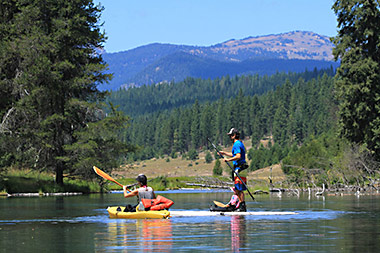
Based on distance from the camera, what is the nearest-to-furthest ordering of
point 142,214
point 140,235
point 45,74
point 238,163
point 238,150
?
point 140,235, point 142,214, point 238,150, point 238,163, point 45,74

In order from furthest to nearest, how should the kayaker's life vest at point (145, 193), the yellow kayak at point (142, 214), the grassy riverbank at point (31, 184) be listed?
the grassy riverbank at point (31, 184) → the kayaker's life vest at point (145, 193) → the yellow kayak at point (142, 214)

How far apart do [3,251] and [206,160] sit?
181704 mm

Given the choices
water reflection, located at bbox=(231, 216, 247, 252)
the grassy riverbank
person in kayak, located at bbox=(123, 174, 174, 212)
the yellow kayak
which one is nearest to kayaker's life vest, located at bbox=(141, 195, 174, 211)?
person in kayak, located at bbox=(123, 174, 174, 212)

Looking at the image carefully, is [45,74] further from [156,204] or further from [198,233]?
[198,233]

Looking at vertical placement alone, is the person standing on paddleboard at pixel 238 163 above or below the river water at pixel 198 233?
above

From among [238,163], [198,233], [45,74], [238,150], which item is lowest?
[198,233]

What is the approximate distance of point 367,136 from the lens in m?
56.4

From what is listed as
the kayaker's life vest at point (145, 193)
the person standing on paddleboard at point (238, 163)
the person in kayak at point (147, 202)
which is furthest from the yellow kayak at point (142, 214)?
the person standing on paddleboard at point (238, 163)

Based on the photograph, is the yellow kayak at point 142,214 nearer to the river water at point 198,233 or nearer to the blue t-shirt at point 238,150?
the river water at point 198,233

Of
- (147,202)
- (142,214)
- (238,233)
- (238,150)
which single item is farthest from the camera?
(238,150)

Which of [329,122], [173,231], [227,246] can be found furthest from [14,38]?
[329,122]

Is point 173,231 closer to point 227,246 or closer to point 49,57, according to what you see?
point 227,246

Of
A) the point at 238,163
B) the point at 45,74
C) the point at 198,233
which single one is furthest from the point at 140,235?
the point at 45,74

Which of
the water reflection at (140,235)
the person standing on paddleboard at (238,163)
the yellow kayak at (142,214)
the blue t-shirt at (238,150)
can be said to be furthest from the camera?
the blue t-shirt at (238,150)
